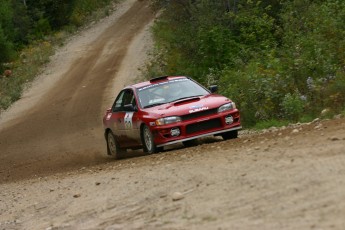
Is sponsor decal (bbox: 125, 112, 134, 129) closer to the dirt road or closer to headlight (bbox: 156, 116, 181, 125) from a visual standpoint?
headlight (bbox: 156, 116, 181, 125)

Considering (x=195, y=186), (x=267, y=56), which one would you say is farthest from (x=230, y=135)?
(x=267, y=56)

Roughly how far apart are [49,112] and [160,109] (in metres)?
16.0

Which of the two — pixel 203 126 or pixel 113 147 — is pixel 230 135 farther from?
pixel 113 147

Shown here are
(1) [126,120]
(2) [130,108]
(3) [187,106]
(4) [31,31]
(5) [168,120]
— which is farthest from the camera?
(4) [31,31]

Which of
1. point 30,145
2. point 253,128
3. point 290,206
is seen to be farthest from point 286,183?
point 30,145

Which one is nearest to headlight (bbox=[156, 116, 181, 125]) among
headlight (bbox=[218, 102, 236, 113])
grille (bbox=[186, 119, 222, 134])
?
grille (bbox=[186, 119, 222, 134])

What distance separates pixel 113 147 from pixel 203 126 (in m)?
3.37

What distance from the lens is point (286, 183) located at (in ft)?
26.2

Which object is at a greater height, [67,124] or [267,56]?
[267,56]

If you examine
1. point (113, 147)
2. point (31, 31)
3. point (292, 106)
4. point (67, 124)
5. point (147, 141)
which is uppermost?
point (147, 141)

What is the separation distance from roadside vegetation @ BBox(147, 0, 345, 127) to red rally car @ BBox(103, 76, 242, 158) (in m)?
1.89

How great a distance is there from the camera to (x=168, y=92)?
15.7 m

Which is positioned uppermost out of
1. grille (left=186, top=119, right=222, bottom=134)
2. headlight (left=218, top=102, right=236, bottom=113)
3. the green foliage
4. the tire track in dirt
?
headlight (left=218, top=102, right=236, bottom=113)

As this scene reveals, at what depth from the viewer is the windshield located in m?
15.5
